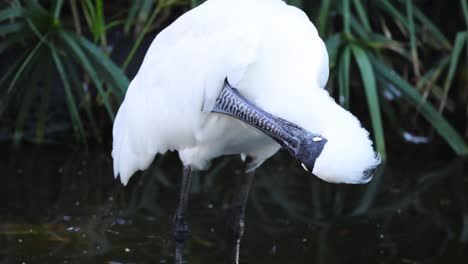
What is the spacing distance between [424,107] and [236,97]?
8.79 ft

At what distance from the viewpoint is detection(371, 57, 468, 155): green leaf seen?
6215 millimetres

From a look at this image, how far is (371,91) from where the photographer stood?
5965 mm

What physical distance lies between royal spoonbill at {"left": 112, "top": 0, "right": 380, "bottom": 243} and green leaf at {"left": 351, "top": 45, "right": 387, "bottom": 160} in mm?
1436

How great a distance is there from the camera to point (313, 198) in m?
5.71

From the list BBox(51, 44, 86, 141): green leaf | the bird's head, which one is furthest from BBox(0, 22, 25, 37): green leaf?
the bird's head

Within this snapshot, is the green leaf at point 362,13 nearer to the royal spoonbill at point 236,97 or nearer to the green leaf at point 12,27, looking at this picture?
the royal spoonbill at point 236,97

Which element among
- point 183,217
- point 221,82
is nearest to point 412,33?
point 183,217

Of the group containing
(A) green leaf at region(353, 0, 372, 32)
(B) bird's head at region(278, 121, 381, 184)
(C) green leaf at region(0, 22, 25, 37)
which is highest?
(C) green leaf at region(0, 22, 25, 37)

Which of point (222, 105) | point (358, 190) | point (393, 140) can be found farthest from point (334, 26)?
point (222, 105)

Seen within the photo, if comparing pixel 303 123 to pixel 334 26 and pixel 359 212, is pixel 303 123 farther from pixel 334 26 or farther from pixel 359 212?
pixel 334 26

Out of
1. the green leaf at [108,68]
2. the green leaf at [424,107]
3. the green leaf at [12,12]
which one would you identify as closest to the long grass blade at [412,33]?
the green leaf at [424,107]

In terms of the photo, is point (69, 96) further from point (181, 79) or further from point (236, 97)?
point (236, 97)

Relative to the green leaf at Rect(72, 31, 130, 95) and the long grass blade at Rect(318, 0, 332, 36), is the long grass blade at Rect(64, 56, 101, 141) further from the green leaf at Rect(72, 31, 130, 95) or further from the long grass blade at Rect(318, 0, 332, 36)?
the long grass blade at Rect(318, 0, 332, 36)

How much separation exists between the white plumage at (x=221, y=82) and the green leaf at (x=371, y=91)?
1519 mm
